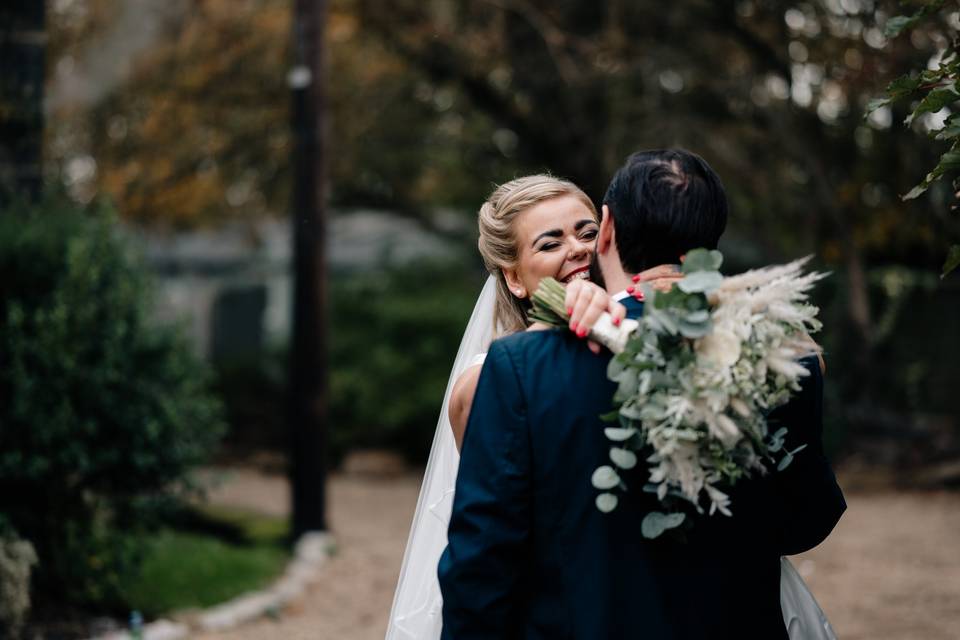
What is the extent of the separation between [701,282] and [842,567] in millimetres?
6866

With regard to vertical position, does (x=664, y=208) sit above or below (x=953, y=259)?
above

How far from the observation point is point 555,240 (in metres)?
2.93

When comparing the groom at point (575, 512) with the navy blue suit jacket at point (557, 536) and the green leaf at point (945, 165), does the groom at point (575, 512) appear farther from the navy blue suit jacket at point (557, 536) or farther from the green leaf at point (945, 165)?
the green leaf at point (945, 165)

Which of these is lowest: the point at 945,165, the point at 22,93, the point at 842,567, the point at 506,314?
the point at 842,567

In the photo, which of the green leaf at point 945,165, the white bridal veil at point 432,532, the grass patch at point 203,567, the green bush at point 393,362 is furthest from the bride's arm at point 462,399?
the green bush at point 393,362

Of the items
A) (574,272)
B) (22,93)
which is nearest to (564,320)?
(574,272)

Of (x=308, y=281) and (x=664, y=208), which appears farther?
(x=308, y=281)

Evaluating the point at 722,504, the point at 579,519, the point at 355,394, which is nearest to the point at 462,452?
the point at 579,519

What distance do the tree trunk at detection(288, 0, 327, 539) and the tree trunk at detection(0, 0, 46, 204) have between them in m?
1.93

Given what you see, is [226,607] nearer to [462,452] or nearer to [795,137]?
[462,452]

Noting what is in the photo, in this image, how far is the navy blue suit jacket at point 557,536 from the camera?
2186 millimetres

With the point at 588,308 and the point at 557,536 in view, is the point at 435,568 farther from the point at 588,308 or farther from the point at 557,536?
the point at 588,308

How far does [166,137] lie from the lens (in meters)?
12.7

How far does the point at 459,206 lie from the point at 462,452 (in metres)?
14.2
